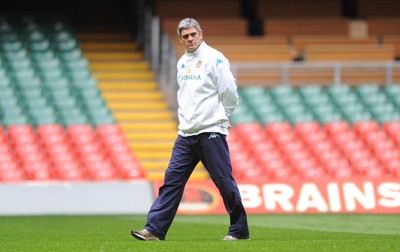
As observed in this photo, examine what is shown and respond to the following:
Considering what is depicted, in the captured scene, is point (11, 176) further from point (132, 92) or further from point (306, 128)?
point (306, 128)

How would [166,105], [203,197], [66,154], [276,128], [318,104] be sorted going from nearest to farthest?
1. [203,197]
2. [66,154]
3. [276,128]
4. [318,104]
5. [166,105]

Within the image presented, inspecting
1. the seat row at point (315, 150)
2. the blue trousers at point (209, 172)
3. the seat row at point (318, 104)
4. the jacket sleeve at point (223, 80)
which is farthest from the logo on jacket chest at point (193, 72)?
the seat row at point (318, 104)

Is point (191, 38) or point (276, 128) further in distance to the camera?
point (276, 128)

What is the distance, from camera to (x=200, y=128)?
32.8ft

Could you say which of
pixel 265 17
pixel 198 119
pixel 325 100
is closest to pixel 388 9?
pixel 265 17

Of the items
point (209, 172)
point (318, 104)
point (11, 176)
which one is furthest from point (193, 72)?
point (318, 104)

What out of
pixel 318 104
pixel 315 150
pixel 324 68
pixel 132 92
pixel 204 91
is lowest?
pixel 315 150

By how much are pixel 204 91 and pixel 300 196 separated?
8047 millimetres

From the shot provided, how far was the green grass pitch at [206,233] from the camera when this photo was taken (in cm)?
930

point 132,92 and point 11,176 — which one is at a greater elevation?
point 132,92

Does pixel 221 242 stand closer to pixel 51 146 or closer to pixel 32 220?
pixel 32 220

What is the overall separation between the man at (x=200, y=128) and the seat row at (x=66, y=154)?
9410 mm

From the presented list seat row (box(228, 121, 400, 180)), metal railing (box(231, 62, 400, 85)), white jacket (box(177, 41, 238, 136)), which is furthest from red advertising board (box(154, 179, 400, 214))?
white jacket (box(177, 41, 238, 136))

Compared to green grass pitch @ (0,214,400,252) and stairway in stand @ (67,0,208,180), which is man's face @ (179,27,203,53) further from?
stairway in stand @ (67,0,208,180)
